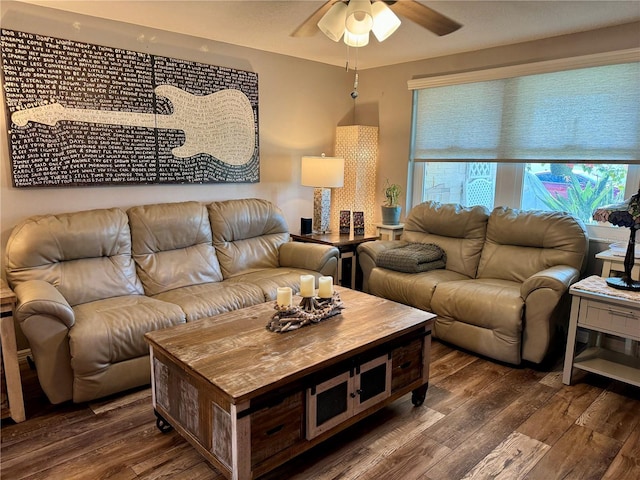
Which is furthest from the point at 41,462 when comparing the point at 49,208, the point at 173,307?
the point at 49,208

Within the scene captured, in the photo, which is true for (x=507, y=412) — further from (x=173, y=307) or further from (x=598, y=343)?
(x=173, y=307)

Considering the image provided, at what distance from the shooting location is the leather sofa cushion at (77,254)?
8.98 feet

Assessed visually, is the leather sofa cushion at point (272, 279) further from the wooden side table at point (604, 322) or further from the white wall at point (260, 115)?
the wooden side table at point (604, 322)

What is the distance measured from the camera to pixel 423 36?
11.4 ft

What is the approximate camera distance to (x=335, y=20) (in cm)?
217

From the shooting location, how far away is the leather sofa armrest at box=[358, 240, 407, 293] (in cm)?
387

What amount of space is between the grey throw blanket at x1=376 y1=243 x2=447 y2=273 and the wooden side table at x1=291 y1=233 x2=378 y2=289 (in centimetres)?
42

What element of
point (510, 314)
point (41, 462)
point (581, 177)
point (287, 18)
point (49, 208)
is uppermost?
point (287, 18)

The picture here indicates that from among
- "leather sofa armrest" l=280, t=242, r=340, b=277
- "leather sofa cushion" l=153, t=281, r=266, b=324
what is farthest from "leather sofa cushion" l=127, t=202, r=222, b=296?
"leather sofa armrest" l=280, t=242, r=340, b=277

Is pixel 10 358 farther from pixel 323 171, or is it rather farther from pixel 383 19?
pixel 323 171

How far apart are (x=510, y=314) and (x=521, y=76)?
200cm

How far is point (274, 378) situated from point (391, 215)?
288 centimetres

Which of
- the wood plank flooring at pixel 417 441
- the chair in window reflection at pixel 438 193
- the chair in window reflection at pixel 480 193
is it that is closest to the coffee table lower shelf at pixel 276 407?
the wood plank flooring at pixel 417 441

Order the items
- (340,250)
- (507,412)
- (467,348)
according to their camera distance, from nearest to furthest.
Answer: (507,412) < (467,348) < (340,250)
